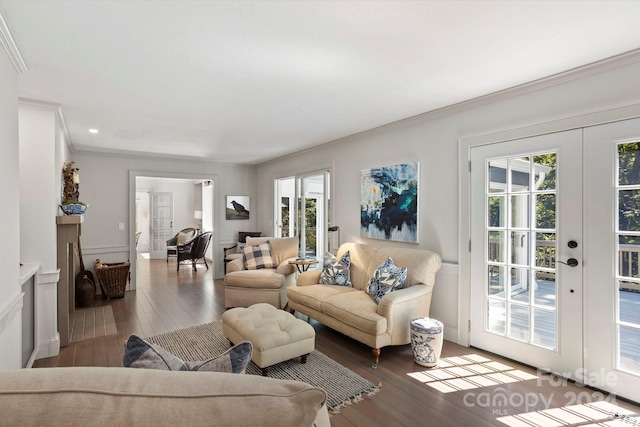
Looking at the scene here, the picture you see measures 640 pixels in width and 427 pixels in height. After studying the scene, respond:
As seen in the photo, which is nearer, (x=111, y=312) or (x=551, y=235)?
(x=551, y=235)

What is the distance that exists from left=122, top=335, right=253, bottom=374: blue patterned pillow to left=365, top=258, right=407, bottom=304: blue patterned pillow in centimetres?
237

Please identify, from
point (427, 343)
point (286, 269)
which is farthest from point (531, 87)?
point (286, 269)

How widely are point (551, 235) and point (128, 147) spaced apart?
5835 millimetres

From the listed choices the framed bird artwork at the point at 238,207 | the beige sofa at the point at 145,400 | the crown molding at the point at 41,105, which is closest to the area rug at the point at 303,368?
the beige sofa at the point at 145,400

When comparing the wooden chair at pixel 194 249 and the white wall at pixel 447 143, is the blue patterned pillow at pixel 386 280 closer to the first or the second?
the white wall at pixel 447 143

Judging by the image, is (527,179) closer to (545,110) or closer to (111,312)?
(545,110)

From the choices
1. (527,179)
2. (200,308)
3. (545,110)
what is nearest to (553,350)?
(527,179)

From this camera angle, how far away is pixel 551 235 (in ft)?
8.97

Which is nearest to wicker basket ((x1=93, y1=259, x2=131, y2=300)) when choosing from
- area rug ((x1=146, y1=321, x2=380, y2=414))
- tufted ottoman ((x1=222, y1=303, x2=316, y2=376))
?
area rug ((x1=146, y1=321, x2=380, y2=414))

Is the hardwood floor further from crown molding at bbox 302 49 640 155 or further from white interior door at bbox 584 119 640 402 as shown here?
crown molding at bbox 302 49 640 155

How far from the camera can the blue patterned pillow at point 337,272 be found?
3.97 meters

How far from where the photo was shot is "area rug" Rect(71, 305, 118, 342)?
144 inches

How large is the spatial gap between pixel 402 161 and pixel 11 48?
11.6 ft

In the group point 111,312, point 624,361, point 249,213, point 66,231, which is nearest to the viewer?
point 624,361
